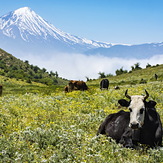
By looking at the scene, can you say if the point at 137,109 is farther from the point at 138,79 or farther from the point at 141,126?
the point at 138,79

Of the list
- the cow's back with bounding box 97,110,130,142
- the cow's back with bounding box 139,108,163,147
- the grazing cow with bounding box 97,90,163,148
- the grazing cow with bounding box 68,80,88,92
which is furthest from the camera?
the grazing cow with bounding box 68,80,88,92

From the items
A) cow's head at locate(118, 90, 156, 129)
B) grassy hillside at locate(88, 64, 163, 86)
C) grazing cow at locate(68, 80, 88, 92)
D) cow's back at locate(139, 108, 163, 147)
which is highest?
grassy hillside at locate(88, 64, 163, 86)

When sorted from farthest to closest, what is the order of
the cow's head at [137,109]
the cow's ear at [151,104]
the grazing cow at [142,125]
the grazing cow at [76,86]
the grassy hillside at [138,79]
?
the grassy hillside at [138,79]
the grazing cow at [76,86]
the cow's ear at [151,104]
the grazing cow at [142,125]
the cow's head at [137,109]

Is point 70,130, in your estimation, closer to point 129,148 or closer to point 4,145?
point 129,148

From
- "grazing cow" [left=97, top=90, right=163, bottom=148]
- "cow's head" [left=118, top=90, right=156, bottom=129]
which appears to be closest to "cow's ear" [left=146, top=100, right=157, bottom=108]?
"grazing cow" [left=97, top=90, right=163, bottom=148]

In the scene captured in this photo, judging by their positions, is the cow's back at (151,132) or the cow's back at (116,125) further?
the cow's back at (116,125)

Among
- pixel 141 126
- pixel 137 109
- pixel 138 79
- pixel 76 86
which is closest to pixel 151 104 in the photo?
pixel 137 109

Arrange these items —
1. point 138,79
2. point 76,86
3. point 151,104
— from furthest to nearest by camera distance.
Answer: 1. point 138,79
2. point 76,86
3. point 151,104

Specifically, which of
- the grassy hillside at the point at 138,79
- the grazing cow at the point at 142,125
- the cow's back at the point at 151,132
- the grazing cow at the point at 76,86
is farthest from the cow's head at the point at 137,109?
the grassy hillside at the point at 138,79

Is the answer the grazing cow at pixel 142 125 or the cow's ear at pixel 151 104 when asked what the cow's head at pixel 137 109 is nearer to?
the grazing cow at pixel 142 125

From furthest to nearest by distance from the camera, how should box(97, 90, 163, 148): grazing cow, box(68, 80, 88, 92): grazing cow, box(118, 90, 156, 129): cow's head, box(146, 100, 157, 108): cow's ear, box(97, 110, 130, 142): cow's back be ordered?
box(68, 80, 88, 92): grazing cow → box(97, 110, 130, 142): cow's back → box(146, 100, 157, 108): cow's ear → box(97, 90, 163, 148): grazing cow → box(118, 90, 156, 129): cow's head

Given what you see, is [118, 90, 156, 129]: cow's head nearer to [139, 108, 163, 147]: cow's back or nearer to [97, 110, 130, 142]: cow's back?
[139, 108, 163, 147]: cow's back

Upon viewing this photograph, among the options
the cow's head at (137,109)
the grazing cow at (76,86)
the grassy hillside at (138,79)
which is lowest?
the cow's head at (137,109)

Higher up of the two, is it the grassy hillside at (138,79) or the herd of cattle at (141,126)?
the grassy hillside at (138,79)
